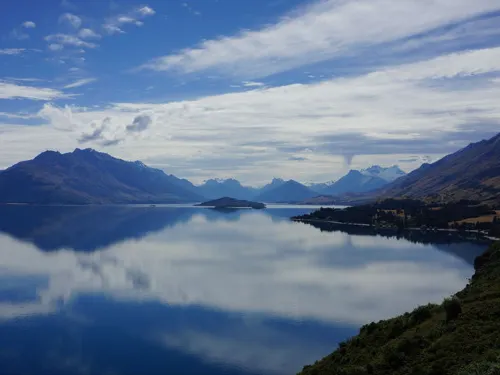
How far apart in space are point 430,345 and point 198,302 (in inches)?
2222

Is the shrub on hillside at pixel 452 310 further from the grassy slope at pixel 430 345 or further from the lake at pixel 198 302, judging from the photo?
the lake at pixel 198 302

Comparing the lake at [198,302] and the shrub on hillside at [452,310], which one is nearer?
the shrub on hillside at [452,310]

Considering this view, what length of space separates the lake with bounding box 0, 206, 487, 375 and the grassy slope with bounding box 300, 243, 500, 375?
14.2 meters

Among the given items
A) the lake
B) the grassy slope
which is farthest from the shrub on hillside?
the lake

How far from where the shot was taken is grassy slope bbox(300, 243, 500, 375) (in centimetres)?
2577

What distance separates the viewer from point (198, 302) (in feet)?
268

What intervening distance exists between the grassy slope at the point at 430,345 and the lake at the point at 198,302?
46.7 feet

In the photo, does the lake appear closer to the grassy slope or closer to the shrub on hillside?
the grassy slope

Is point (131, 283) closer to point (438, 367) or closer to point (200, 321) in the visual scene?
point (200, 321)

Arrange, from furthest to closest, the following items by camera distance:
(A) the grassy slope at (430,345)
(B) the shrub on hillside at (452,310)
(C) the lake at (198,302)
Result: (C) the lake at (198,302) → (B) the shrub on hillside at (452,310) → (A) the grassy slope at (430,345)

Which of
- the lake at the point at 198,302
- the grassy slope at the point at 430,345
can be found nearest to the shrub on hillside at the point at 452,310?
the grassy slope at the point at 430,345

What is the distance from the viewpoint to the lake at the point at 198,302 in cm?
5525

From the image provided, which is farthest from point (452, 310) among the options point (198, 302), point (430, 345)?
point (198, 302)

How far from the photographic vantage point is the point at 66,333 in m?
64.4
